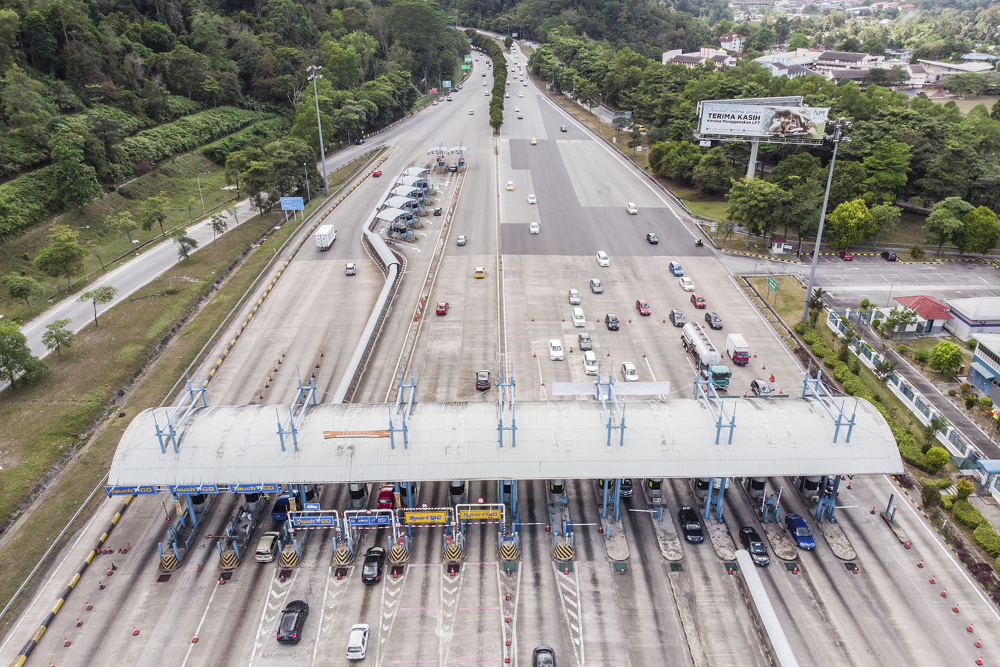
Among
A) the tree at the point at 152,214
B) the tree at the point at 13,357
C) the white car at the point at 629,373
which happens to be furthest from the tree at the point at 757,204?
the tree at the point at 13,357

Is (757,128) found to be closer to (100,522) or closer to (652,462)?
(652,462)

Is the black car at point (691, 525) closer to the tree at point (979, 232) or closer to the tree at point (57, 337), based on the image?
the tree at point (57, 337)

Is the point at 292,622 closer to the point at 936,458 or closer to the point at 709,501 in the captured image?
the point at 709,501

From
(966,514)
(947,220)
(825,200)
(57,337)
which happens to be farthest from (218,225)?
(947,220)

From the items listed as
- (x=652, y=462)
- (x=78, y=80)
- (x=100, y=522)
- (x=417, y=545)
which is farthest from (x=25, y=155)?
(x=652, y=462)

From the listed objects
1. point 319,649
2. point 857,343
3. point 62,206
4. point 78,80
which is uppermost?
point 78,80

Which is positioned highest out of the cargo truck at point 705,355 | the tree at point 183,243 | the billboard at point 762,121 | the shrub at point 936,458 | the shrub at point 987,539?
the billboard at point 762,121

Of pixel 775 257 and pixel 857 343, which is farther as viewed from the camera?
pixel 775 257

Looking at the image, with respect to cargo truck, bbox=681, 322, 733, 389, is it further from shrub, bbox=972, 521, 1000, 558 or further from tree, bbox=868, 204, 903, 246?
tree, bbox=868, 204, 903, 246
